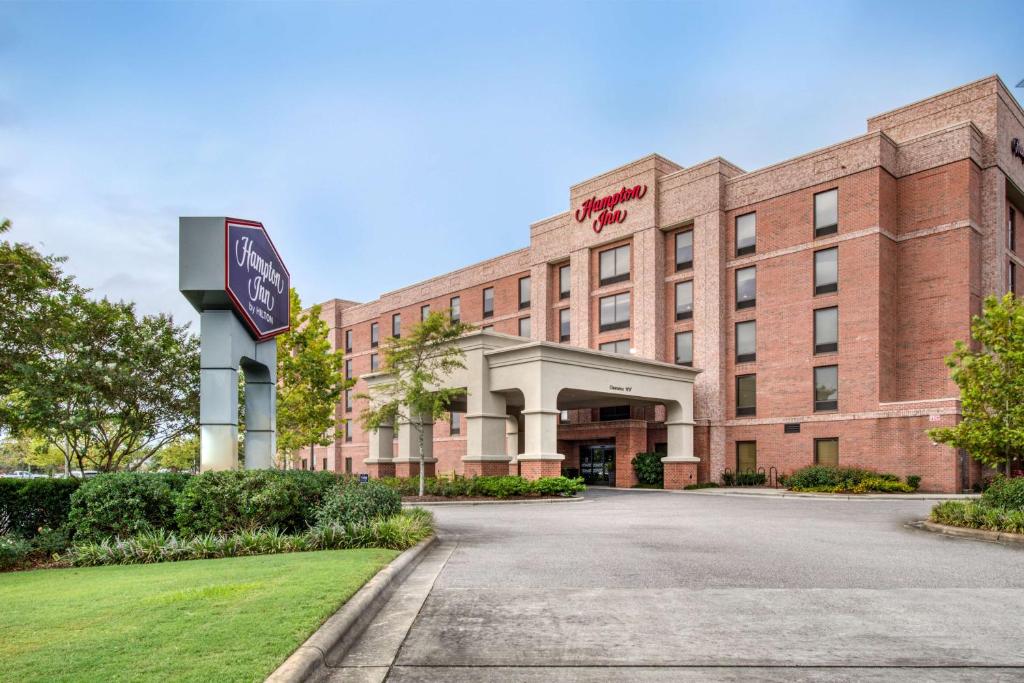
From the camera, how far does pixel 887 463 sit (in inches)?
1281

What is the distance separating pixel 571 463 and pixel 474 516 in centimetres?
2469

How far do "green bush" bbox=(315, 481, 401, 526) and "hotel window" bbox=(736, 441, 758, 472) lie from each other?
26.1m

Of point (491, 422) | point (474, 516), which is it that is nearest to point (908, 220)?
point (491, 422)

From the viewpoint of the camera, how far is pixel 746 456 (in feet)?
124

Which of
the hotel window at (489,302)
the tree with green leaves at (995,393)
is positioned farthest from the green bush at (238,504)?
the hotel window at (489,302)

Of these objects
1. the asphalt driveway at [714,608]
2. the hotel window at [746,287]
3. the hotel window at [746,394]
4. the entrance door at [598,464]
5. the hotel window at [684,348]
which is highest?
the hotel window at [746,287]

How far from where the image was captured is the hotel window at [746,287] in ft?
126

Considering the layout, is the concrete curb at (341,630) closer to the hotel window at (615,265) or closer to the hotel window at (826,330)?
the hotel window at (826,330)

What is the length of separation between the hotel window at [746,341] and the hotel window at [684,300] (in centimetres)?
276

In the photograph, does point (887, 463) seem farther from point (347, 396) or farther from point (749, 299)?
point (347, 396)

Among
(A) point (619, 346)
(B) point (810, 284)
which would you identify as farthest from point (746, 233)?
(A) point (619, 346)

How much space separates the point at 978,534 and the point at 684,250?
91.1 ft

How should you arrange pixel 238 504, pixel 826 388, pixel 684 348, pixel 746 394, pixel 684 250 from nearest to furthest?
pixel 238 504, pixel 826 388, pixel 746 394, pixel 684 348, pixel 684 250

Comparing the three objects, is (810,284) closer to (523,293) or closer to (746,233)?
(746,233)
